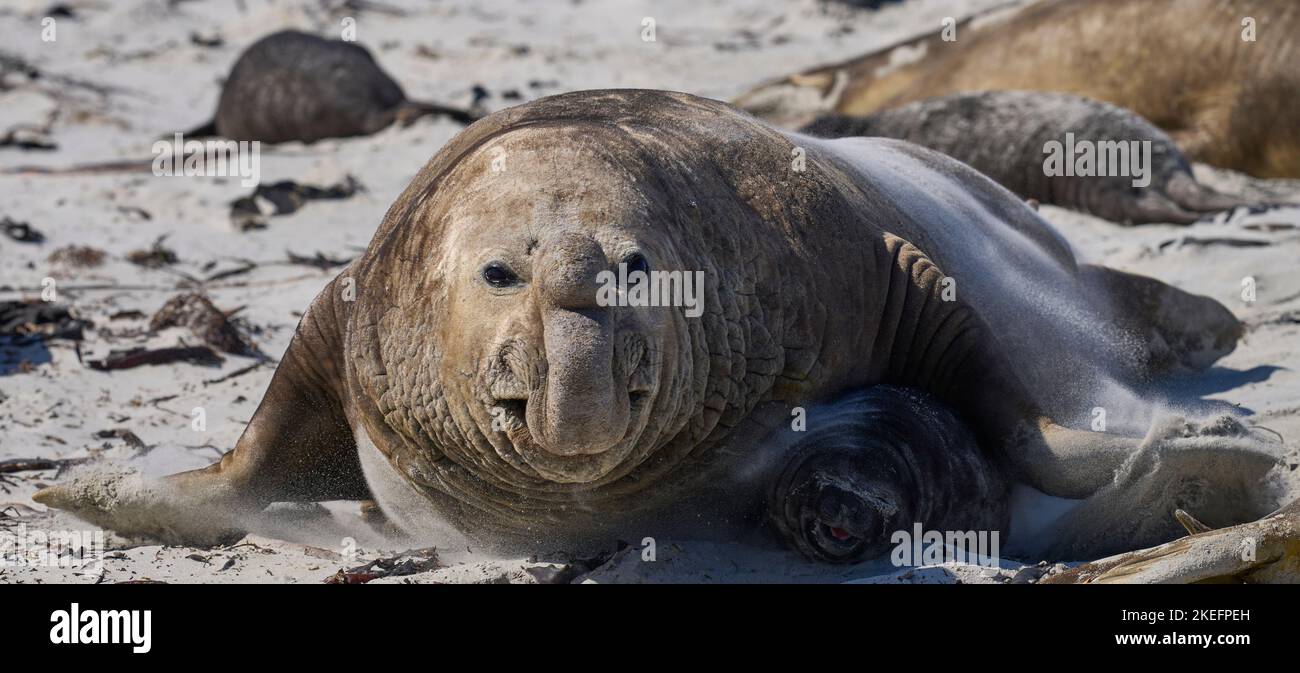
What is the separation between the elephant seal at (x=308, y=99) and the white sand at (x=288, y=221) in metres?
0.33

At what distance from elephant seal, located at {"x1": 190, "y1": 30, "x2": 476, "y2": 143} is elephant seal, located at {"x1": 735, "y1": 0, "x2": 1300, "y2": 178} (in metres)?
2.75

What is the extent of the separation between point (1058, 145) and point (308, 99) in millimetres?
5694

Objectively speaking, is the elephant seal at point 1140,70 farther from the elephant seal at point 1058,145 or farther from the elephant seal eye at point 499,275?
the elephant seal eye at point 499,275

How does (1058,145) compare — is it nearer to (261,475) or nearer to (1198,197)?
(1198,197)

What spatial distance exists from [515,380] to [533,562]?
2.68ft

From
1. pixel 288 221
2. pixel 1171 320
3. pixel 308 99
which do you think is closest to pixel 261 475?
pixel 1171 320

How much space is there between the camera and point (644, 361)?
3.78 metres

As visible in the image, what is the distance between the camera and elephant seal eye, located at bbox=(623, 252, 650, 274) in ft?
12.5

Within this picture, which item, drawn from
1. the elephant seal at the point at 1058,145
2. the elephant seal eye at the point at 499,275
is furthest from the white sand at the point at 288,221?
the elephant seal eye at the point at 499,275

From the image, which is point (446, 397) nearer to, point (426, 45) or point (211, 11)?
point (426, 45)

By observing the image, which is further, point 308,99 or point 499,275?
point 308,99

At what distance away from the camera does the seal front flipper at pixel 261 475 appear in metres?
4.81

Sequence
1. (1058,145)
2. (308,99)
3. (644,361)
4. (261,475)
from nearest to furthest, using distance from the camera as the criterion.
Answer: (644,361)
(261,475)
(1058,145)
(308,99)
